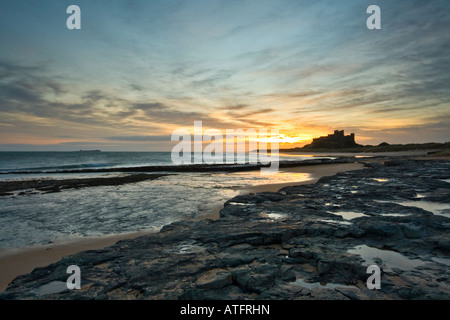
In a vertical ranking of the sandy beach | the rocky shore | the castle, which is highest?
the castle

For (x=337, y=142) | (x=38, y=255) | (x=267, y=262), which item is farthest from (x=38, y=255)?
(x=337, y=142)

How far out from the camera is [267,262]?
4.76 metres

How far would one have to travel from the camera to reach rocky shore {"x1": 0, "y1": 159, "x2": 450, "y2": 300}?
385 centimetres

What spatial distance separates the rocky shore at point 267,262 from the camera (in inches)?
152

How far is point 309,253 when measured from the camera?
5051 mm

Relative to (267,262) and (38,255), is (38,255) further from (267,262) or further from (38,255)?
(267,262)

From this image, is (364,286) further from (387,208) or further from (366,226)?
(387,208)

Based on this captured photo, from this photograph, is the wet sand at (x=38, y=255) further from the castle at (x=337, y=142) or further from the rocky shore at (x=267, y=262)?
the castle at (x=337, y=142)

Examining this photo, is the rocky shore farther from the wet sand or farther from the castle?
the castle

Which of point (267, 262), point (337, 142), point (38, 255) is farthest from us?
point (337, 142)

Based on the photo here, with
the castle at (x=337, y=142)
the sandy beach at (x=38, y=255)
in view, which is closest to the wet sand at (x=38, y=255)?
the sandy beach at (x=38, y=255)

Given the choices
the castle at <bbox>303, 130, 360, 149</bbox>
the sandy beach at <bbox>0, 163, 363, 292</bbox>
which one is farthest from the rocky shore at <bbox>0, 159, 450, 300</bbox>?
the castle at <bbox>303, 130, 360, 149</bbox>
